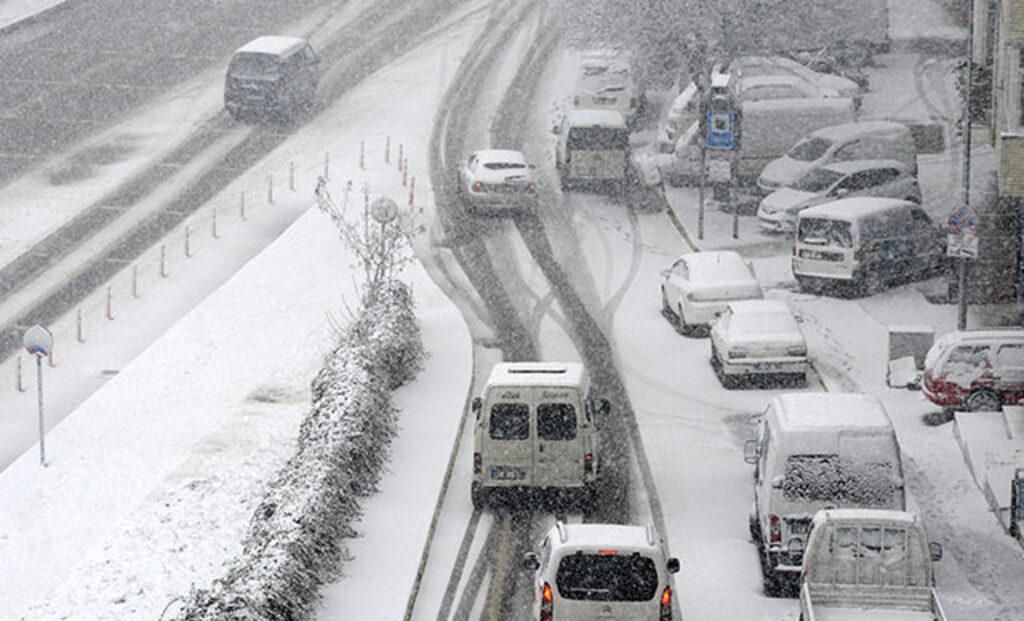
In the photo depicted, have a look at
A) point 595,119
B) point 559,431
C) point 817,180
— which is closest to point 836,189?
point 817,180

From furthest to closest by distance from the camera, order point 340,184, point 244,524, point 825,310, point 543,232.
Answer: point 340,184 < point 543,232 < point 825,310 < point 244,524

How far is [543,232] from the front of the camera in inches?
1713

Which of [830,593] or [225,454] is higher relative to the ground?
[830,593]

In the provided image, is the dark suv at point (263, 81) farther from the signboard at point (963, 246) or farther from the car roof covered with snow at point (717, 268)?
the signboard at point (963, 246)

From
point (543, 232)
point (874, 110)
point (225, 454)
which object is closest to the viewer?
point (225, 454)

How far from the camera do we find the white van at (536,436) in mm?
25328

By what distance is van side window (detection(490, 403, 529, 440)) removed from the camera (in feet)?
83.2

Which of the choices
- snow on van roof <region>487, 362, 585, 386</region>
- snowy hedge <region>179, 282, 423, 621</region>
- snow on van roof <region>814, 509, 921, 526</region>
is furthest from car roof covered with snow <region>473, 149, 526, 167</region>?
snow on van roof <region>814, 509, 921, 526</region>

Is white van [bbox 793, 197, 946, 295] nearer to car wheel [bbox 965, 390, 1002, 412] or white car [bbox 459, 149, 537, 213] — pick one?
car wheel [bbox 965, 390, 1002, 412]

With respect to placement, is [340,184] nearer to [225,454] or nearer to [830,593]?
[225,454]

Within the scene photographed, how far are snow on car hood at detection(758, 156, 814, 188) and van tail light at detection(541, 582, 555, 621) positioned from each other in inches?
1029

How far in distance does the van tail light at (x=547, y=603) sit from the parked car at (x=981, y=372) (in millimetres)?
12258

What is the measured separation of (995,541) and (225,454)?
1294 centimetres

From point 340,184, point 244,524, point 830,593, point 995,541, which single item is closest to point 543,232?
point 340,184
